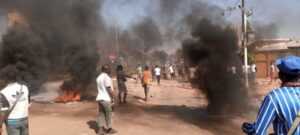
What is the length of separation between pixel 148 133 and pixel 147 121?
5.54 ft

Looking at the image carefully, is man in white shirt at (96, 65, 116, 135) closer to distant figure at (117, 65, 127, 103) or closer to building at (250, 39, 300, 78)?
distant figure at (117, 65, 127, 103)

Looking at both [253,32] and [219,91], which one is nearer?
[219,91]

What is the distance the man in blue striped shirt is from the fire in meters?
16.0

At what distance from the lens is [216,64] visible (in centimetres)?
1580

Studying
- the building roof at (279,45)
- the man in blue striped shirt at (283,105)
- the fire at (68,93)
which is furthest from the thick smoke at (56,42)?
the building roof at (279,45)

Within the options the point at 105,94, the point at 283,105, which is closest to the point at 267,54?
the point at 105,94

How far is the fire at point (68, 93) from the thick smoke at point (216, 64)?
4.64 meters

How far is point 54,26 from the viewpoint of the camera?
2061 cm

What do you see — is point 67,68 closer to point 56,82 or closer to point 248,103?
point 56,82

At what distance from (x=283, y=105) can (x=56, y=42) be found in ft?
60.7

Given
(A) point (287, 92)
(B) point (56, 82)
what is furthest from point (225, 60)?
(A) point (287, 92)

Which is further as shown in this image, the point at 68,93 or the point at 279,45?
the point at 279,45

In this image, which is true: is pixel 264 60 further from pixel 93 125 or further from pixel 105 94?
pixel 105 94

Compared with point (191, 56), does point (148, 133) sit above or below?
below
